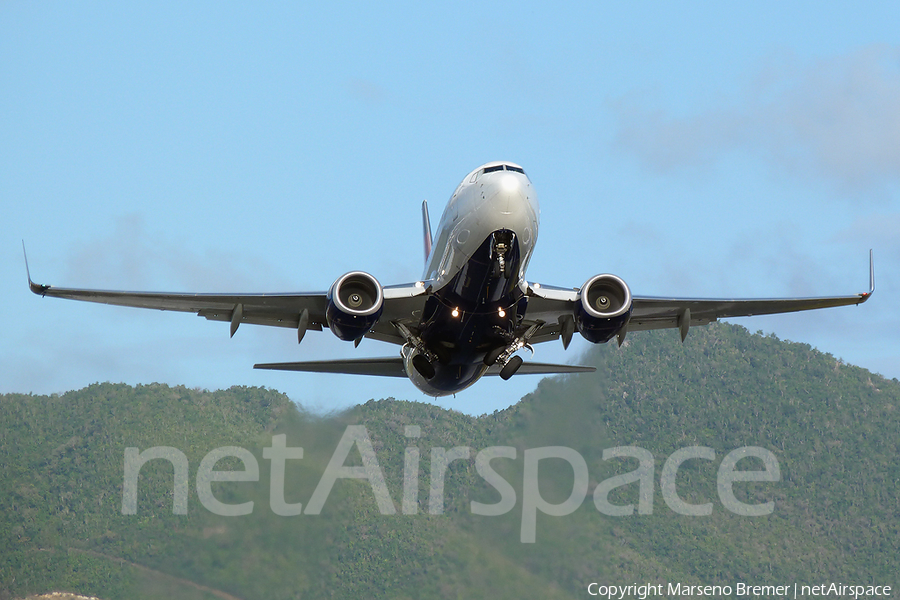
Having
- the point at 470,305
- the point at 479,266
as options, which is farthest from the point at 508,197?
the point at 470,305

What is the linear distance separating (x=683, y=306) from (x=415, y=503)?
30323mm

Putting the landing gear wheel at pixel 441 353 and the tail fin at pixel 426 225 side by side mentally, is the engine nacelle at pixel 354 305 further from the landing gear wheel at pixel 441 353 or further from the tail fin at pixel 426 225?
the tail fin at pixel 426 225

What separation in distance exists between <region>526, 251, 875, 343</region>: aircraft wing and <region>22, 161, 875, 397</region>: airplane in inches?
1.2

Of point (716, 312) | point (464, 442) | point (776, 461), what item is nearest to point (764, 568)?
point (776, 461)

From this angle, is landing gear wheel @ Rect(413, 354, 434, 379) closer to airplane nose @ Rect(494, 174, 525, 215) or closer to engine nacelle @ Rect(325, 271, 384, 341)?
engine nacelle @ Rect(325, 271, 384, 341)

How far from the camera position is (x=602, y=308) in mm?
24906

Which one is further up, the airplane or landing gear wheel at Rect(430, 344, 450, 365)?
the airplane

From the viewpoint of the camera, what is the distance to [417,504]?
53.8m

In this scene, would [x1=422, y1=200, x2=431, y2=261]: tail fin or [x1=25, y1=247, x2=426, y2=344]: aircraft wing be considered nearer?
[x1=25, y1=247, x2=426, y2=344]: aircraft wing

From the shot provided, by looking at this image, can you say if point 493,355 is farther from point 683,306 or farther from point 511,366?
point 683,306

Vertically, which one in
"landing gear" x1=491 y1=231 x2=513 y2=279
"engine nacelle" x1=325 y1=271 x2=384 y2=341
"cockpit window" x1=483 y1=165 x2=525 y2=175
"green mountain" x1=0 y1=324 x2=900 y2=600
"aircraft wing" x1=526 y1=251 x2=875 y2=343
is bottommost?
"green mountain" x1=0 y1=324 x2=900 y2=600

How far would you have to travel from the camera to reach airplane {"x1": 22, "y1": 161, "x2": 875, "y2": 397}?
2308 centimetres

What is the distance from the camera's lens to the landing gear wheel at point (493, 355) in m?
26.7

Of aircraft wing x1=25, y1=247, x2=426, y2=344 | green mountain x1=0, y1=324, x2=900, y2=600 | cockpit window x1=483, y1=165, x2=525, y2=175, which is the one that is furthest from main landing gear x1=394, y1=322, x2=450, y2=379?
green mountain x1=0, y1=324, x2=900, y2=600
